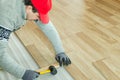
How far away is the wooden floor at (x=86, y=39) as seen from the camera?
1.44 m

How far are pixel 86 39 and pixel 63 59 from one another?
1.14ft

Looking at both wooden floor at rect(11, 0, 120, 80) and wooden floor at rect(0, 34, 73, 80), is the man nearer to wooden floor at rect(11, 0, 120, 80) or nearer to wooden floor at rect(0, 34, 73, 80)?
wooden floor at rect(0, 34, 73, 80)

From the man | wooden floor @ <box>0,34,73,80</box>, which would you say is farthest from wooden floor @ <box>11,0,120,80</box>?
the man

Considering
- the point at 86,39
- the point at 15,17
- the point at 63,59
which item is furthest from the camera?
the point at 86,39

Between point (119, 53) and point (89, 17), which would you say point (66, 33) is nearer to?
point (89, 17)

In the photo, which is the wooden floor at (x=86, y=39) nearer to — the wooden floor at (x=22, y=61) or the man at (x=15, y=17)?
the wooden floor at (x=22, y=61)

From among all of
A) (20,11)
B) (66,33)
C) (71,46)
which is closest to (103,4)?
(66,33)

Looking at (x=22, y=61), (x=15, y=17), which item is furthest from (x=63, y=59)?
(x=15, y=17)

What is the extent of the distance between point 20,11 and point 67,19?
1.02 m

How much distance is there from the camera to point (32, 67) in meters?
1.48

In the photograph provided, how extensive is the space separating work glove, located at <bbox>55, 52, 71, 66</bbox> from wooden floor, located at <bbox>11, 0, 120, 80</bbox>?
0.04 meters

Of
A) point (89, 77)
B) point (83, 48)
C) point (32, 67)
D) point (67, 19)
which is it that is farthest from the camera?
point (67, 19)

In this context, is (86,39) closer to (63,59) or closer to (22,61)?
(63,59)

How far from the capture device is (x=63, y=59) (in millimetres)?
1473
